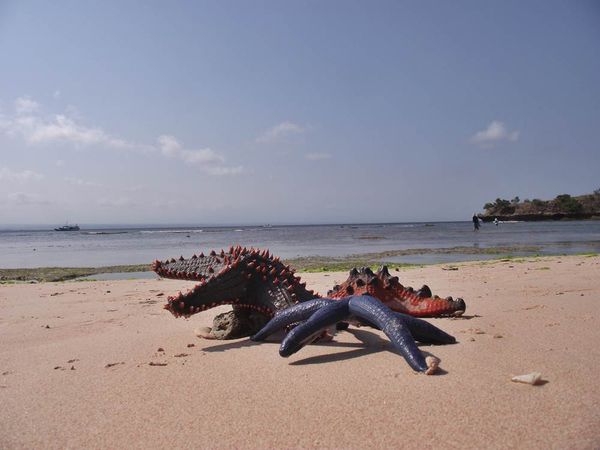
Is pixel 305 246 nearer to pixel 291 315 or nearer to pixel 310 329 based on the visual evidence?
pixel 291 315

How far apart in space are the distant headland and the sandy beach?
82757 millimetres

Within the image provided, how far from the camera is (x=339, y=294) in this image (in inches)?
207

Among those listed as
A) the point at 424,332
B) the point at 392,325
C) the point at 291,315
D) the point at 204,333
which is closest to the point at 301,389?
the point at 392,325

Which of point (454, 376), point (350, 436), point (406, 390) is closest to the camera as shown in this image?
point (350, 436)

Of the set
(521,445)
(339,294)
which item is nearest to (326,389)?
(521,445)

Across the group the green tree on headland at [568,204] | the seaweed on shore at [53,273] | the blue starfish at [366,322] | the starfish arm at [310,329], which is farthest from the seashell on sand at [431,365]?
the green tree on headland at [568,204]

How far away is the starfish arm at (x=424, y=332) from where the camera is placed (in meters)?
3.90

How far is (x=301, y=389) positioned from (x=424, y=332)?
1.37 meters

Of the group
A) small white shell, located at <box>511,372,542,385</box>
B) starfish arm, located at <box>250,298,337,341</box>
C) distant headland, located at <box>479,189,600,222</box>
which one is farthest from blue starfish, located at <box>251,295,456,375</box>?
distant headland, located at <box>479,189,600,222</box>

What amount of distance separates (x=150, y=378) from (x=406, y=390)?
192cm

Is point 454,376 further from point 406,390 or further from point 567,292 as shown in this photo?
point 567,292

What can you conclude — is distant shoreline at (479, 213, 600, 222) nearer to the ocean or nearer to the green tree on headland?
the green tree on headland

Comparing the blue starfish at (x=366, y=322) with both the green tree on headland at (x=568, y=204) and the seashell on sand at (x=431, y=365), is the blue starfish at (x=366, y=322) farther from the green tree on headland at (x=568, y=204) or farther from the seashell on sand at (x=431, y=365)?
the green tree on headland at (x=568, y=204)

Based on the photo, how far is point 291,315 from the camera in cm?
419
